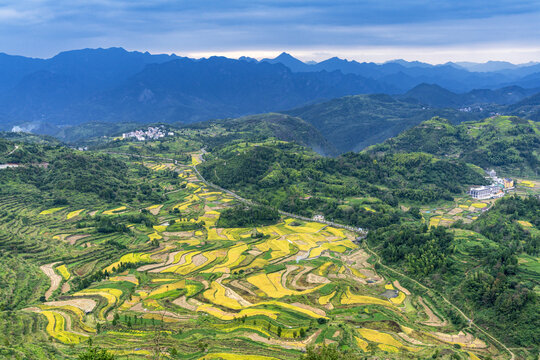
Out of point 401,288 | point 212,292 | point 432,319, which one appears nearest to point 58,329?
point 212,292

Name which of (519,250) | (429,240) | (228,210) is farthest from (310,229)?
(519,250)

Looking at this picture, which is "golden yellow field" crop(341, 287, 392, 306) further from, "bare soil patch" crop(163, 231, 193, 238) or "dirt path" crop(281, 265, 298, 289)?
"bare soil patch" crop(163, 231, 193, 238)

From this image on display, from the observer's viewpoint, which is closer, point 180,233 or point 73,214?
point 180,233

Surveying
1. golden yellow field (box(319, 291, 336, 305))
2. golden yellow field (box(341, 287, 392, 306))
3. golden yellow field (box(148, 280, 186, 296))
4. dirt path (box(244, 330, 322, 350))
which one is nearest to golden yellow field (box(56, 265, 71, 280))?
golden yellow field (box(148, 280, 186, 296))

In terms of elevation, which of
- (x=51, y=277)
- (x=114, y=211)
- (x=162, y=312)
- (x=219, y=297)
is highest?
(x=114, y=211)

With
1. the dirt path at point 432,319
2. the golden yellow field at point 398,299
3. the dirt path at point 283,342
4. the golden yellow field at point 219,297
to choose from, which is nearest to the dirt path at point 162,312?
the golden yellow field at point 219,297

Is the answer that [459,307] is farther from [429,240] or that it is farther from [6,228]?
[6,228]

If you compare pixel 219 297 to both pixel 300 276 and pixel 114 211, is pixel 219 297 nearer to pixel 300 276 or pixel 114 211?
pixel 300 276
